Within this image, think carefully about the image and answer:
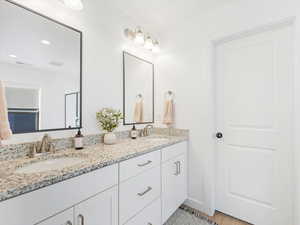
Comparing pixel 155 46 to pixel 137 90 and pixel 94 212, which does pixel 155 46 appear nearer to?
pixel 137 90

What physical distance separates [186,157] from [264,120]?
938 mm

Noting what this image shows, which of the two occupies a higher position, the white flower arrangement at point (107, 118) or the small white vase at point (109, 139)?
the white flower arrangement at point (107, 118)

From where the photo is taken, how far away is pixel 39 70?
Answer: 1259mm

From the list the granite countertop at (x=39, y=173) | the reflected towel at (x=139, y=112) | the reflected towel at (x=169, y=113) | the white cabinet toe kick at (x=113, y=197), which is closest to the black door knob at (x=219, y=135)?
the white cabinet toe kick at (x=113, y=197)

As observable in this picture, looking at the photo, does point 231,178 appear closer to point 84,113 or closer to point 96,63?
point 84,113

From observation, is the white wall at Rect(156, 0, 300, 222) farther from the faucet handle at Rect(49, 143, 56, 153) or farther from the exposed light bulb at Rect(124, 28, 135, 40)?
A: the faucet handle at Rect(49, 143, 56, 153)

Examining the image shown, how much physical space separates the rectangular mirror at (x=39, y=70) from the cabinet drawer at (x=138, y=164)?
24.9 inches

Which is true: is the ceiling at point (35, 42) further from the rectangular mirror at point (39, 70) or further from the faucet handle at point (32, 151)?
the faucet handle at point (32, 151)

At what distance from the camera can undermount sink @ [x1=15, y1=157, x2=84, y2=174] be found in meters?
1.00

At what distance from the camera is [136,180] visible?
1249 millimetres

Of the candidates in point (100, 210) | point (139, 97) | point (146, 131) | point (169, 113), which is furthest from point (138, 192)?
point (139, 97)

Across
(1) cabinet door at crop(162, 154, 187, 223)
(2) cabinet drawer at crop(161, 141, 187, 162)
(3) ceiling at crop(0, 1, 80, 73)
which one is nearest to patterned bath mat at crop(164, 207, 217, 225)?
(1) cabinet door at crop(162, 154, 187, 223)

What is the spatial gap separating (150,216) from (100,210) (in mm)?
611

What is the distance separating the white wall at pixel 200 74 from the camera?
172 cm
